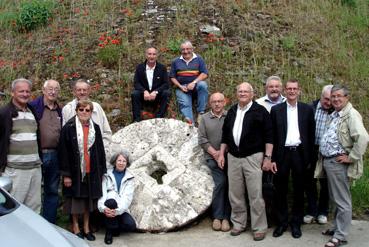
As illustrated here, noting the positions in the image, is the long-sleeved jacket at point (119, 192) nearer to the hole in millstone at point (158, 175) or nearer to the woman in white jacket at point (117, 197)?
the woman in white jacket at point (117, 197)

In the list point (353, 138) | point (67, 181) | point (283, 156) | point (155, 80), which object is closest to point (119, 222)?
point (67, 181)

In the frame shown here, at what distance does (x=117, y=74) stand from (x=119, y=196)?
362 centimetres

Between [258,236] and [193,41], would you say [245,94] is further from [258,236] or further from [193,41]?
[193,41]

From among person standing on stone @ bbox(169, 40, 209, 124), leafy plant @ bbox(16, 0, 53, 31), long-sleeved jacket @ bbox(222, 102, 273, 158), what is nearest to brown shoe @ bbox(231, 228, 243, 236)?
long-sleeved jacket @ bbox(222, 102, 273, 158)

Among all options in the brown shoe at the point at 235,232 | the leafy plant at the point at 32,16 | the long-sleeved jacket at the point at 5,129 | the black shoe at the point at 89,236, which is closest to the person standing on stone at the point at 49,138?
the long-sleeved jacket at the point at 5,129

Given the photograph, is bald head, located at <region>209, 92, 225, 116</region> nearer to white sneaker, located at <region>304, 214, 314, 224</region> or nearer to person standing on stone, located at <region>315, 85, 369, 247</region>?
person standing on stone, located at <region>315, 85, 369, 247</region>

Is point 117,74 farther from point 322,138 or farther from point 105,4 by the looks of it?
point 322,138

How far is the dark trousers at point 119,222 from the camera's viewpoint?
5.80 meters

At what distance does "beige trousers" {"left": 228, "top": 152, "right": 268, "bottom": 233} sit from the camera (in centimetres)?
586

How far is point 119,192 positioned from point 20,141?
1337 millimetres

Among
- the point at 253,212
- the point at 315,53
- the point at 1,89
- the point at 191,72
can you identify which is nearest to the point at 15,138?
the point at 253,212

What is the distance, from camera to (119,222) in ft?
19.4

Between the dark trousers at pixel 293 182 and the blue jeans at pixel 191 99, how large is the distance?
2.32m

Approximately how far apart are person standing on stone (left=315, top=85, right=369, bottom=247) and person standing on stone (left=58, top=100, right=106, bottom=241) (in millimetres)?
2697
